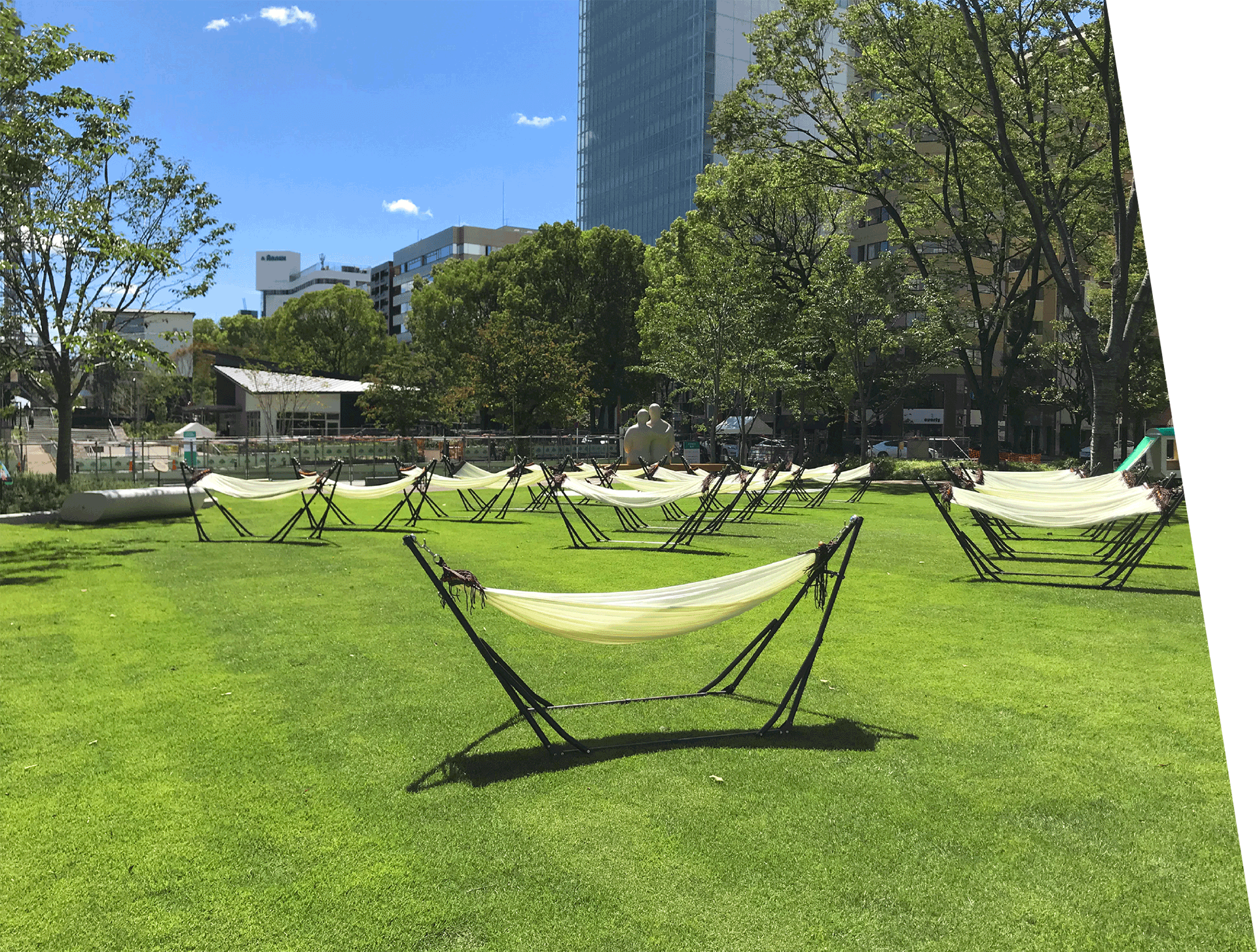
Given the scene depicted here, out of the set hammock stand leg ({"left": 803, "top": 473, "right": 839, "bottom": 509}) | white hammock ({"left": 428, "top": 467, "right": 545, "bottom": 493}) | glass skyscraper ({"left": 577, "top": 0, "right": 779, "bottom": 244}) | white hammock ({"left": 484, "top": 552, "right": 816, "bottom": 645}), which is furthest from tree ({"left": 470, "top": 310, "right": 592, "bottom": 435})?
glass skyscraper ({"left": 577, "top": 0, "right": 779, "bottom": 244})

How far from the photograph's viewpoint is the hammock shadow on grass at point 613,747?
3748 millimetres

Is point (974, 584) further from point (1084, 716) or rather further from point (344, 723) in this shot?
point (344, 723)

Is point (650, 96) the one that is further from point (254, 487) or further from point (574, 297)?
point (254, 487)

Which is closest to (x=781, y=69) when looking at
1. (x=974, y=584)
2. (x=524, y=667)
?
(x=974, y=584)

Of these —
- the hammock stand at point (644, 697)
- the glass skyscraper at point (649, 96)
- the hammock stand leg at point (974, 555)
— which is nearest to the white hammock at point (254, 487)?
the hammock stand leg at point (974, 555)

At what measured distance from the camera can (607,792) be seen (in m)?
3.57

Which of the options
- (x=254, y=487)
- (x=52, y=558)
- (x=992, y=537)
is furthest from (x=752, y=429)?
(x=52, y=558)

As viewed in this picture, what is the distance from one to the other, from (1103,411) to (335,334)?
2028 inches

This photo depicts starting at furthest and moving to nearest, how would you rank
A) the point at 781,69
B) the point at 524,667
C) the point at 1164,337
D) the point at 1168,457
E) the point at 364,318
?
the point at 364,318
the point at 781,69
the point at 1168,457
the point at 524,667
the point at 1164,337

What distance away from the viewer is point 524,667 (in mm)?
5406

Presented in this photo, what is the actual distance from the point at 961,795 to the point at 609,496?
23.1ft

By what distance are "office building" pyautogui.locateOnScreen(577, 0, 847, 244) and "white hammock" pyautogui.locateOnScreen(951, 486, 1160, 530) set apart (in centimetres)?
7480

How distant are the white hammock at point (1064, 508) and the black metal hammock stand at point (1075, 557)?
0.14m

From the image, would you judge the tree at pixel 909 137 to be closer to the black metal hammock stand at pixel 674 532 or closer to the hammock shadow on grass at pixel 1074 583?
the black metal hammock stand at pixel 674 532
